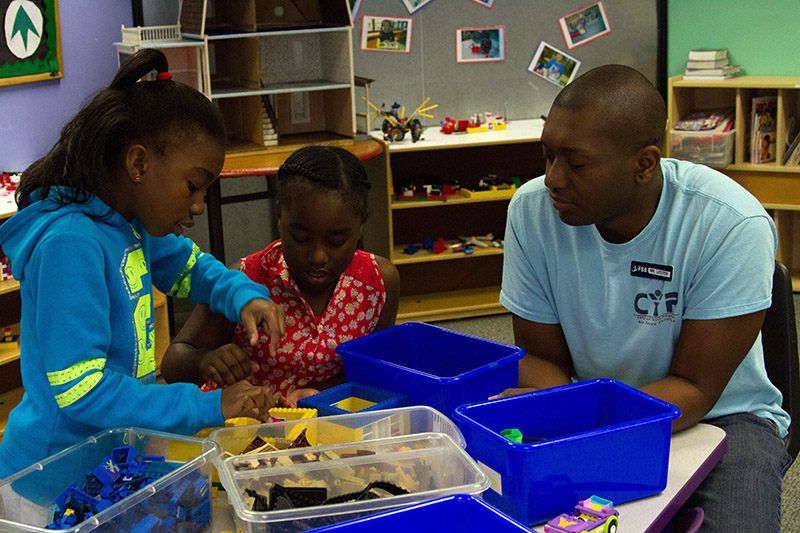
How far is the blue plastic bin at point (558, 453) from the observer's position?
1129mm

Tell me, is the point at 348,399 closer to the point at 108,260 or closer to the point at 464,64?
the point at 108,260

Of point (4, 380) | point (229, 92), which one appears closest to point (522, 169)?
point (229, 92)

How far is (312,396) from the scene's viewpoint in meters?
1.44

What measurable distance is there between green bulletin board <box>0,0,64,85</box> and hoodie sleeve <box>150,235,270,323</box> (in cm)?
225

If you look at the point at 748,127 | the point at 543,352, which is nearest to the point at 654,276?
the point at 543,352

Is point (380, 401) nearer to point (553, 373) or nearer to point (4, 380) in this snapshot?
point (553, 373)

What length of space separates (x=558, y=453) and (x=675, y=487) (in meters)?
0.24

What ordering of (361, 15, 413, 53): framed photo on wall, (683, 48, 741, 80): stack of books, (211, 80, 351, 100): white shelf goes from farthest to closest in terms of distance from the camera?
(683, 48, 741, 80): stack of books
(361, 15, 413, 53): framed photo on wall
(211, 80, 351, 100): white shelf

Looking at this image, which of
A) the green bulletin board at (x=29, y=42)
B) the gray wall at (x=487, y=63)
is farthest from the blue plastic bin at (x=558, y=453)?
the gray wall at (x=487, y=63)

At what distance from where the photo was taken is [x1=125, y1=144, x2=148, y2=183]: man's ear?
128 cm

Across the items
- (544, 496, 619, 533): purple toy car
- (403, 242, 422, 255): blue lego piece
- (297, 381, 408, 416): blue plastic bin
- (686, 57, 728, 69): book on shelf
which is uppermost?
(686, 57, 728, 69): book on shelf

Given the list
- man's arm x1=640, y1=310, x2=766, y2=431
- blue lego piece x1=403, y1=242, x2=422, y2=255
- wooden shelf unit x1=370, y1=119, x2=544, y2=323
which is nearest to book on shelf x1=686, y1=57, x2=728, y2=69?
wooden shelf unit x1=370, y1=119, x2=544, y2=323

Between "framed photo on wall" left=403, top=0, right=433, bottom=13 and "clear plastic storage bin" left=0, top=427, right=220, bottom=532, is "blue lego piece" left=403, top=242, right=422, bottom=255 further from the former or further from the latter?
"clear plastic storage bin" left=0, top=427, right=220, bottom=532

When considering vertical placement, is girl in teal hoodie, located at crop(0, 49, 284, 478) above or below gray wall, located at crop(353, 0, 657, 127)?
below
